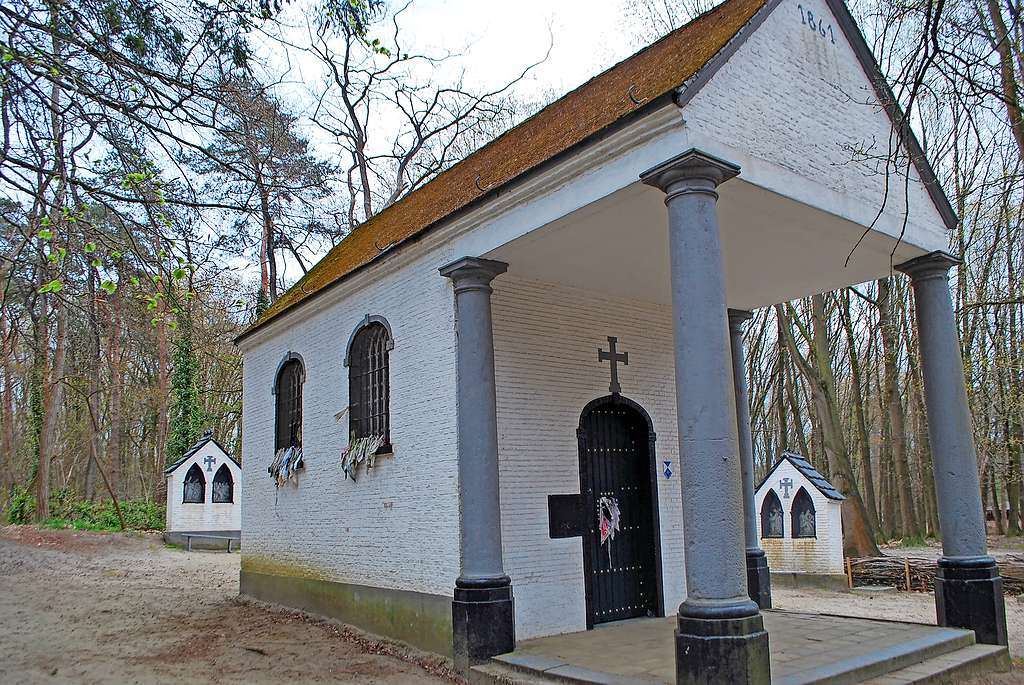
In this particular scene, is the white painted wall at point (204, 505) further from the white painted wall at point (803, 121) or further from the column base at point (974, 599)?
the white painted wall at point (803, 121)

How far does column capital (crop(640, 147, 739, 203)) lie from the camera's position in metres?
6.43

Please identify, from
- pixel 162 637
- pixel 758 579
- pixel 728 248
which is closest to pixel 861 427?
pixel 758 579

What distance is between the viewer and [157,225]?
6.43m

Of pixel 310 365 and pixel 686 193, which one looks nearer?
pixel 686 193

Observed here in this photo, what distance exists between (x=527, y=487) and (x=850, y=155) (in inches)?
186

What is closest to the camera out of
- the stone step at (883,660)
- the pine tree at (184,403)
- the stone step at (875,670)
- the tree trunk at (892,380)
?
the stone step at (883,660)

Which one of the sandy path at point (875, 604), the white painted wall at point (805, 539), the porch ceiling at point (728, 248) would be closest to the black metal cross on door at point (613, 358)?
the porch ceiling at point (728, 248)

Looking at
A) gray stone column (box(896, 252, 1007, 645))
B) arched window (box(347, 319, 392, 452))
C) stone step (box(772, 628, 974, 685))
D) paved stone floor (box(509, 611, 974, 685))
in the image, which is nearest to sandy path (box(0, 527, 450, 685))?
paved stone floor (box(509, 611, 974, 685))

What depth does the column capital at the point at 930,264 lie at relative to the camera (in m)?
9.11

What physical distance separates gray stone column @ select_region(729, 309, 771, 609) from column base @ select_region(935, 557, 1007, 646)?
7.52 ft

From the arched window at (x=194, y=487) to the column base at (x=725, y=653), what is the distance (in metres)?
22.5

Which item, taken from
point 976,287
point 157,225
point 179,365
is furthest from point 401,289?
point 179,365

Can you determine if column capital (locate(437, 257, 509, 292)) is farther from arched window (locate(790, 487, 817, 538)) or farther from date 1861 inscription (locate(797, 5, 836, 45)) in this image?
arched window (locate(790, 487, 817, 538))

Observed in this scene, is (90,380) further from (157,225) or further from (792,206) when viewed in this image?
(792,206)
